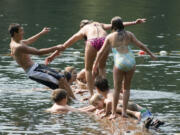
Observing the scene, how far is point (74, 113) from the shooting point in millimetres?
15211

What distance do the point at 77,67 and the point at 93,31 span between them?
5171mm

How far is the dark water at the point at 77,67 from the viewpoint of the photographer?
1409 centimetres

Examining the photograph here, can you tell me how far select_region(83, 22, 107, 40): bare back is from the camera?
16423mm

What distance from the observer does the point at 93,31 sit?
16.5 m

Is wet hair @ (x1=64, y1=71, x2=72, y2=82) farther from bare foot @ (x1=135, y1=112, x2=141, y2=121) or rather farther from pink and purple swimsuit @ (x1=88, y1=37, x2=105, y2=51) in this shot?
bare foot @ (x1=135, y1=112, x2=141, y2=121)

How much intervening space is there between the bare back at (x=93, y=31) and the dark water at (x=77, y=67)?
1.79 meters

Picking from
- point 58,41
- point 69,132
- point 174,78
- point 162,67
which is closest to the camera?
point 69,132

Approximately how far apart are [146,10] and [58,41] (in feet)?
51.6

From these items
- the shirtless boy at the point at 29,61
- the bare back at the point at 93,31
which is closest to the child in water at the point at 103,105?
the shirtless boy at the point at 29,61

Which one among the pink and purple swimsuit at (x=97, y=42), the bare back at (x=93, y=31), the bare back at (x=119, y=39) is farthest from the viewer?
the bare back at (x=93, y=31)

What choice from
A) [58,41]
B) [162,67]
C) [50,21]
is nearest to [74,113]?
[162,67]

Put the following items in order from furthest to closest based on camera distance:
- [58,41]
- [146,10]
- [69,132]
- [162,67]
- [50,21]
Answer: [146,10] → [50,21] → [58,41] → [162,67] → [69,132]

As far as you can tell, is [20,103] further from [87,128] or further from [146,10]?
[146,10]

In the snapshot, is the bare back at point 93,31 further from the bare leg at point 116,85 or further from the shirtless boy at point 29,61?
the bare leg at point 116,85
